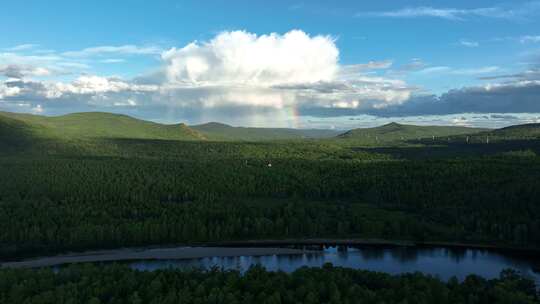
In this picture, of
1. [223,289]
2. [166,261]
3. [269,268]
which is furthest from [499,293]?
[166,261]

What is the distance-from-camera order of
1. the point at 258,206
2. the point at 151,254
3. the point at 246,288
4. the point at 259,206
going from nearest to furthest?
the point at 246,288 < the point at 151,254 < the point at 258,206 < the point at 259,206

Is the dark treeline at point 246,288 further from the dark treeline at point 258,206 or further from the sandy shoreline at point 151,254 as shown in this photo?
the dark treeline at point 258,206

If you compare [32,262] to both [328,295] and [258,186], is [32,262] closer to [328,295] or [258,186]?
[328,295]

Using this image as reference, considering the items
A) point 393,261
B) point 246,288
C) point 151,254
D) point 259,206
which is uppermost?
point 259,206

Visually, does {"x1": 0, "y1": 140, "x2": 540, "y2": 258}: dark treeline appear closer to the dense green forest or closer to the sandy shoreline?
the dense green forest

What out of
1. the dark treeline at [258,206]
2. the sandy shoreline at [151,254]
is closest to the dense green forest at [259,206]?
the dark treeline at [258,206]

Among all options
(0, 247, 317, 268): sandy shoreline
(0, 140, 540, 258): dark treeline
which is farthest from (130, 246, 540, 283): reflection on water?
(0, 140, 540, 258): dark treeline

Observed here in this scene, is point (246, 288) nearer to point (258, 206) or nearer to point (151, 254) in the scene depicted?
point (151, 254)

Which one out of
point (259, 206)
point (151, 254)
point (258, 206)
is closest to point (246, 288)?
point (151, 254)
